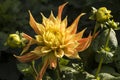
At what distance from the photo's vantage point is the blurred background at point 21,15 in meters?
2.42

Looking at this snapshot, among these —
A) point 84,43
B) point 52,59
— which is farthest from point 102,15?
point 52,59

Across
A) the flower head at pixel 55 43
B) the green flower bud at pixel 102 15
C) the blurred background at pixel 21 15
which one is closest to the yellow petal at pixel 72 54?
the flower head at pixel 55 43

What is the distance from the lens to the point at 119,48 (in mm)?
2203

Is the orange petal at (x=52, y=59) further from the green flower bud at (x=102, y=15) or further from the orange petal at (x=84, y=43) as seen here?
the green flower bud at (x=102, y=15)

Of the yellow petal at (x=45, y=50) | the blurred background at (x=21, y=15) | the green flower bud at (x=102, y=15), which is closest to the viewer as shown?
the yellow petal at (x=45, y=50)

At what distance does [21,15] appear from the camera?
2.47 m

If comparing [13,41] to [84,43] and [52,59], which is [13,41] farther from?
[84,43]

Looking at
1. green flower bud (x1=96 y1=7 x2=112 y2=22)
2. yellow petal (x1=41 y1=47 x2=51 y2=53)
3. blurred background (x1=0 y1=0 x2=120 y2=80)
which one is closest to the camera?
yellow petal (x1=41 y1=47 x2=51 y2=53)

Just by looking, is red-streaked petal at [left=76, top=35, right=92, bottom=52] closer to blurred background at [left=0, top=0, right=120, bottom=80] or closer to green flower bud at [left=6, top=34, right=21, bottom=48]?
green flower bud at [left=6, top=34, right=21, bottom=48]

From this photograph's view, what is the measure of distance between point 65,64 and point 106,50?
0.89ft

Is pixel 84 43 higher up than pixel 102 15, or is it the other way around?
pixel 102 15

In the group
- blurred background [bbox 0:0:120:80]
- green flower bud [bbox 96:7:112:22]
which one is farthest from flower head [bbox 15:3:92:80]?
blurred background [bbox 0:0:120:80]

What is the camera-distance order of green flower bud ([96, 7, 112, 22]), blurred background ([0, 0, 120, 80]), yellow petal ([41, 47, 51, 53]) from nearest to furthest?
yellow petal ([41, 47, 51, 53]) < green flower bud ([96, 7, 112, 22]) < blurred background ([0, 0, 120, 80])

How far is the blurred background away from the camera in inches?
95.1
